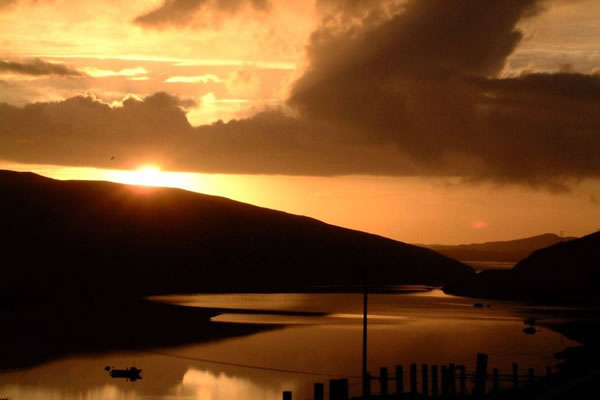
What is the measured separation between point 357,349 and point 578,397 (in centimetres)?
5438

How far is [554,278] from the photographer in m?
167

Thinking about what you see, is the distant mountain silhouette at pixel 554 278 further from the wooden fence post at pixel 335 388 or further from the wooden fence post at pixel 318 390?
the wooden fence post at pixel 335 388

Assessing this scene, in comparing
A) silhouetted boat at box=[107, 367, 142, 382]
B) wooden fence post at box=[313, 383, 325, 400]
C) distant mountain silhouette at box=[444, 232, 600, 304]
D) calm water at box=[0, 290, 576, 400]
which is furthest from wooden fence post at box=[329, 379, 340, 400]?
distant mountain silhouette at box=[444, 232, 600, 304]

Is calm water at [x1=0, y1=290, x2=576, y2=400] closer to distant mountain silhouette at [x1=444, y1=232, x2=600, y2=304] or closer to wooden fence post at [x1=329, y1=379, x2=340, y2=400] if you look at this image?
wooden fence post at [x1=329, y1=379, x2=340, y2=400]

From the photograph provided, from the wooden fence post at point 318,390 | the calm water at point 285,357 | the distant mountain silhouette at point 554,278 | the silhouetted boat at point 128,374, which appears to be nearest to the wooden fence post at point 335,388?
the wooden fence post at point 318,390

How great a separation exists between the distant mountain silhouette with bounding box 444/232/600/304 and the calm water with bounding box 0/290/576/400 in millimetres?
53462

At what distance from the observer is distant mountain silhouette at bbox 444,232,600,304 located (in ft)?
514

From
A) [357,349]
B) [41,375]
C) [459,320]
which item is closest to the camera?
[41,375]

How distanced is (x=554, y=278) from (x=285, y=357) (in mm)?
112014

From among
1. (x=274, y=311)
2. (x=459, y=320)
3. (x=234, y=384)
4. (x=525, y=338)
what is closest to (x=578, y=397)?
(x=234, y=384)

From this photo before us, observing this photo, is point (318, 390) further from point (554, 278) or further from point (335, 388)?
point (554, 278)

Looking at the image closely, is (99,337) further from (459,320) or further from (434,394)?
(434,394)

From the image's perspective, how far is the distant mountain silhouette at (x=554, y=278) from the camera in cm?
15675

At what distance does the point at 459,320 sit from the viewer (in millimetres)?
105750
